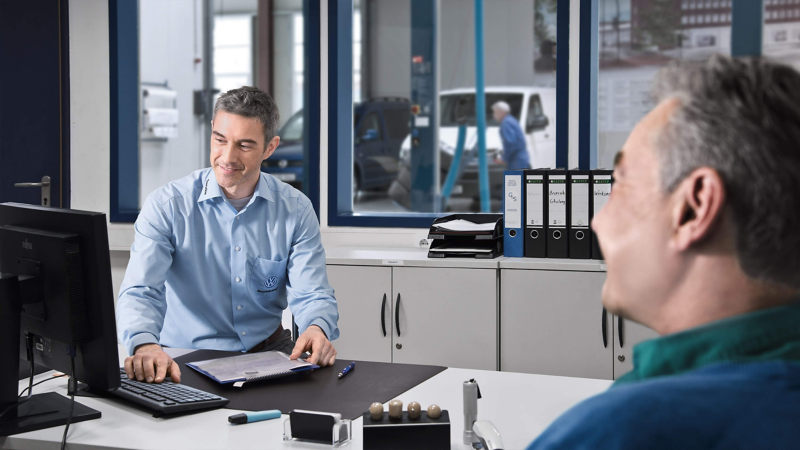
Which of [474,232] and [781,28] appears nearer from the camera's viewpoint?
[474,232]

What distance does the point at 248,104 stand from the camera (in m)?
2.19

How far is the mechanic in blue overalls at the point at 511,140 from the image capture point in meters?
7.34

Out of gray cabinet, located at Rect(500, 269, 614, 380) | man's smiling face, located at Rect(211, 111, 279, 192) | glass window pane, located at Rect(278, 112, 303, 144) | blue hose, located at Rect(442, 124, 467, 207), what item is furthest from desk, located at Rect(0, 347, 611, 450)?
glass window pane, located at Rect(278, 112, 303, 144)

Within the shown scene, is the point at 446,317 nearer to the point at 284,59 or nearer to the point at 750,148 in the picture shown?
the point at 750,148

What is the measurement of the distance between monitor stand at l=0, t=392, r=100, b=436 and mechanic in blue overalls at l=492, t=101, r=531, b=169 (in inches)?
240

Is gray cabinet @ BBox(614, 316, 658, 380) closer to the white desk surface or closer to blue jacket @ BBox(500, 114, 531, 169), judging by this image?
the white desk surface

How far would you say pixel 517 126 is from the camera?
7.61m

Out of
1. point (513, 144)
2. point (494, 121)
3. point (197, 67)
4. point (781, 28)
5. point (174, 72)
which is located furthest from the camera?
point (197, 67)

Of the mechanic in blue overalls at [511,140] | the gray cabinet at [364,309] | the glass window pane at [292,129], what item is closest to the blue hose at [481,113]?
the mechanic in blue overalls at [511,140]

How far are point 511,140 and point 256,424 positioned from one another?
21.2 feet

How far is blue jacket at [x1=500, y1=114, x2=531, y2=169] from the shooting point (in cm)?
734

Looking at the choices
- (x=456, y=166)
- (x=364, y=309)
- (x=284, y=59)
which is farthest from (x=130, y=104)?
(x=284, y=59)

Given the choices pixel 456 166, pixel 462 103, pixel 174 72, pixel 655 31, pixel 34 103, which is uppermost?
pixel 655 31

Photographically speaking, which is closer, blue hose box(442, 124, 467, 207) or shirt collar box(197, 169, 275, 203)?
shirt collar box(197, 169, 275, 203)
